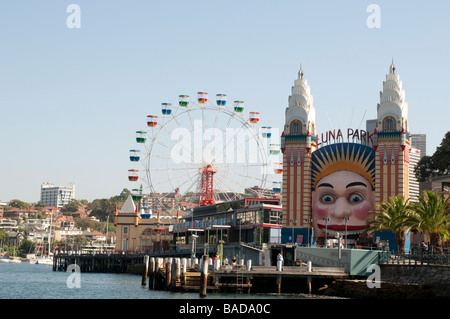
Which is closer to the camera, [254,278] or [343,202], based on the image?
[254,278]

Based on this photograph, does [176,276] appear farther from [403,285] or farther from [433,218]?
[433,218]

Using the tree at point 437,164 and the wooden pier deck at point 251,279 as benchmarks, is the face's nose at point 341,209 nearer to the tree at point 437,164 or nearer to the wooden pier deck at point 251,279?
the wooden pier deck at point 251,279

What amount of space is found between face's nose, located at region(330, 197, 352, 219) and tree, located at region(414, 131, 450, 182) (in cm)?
2709

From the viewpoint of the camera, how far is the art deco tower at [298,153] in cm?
9538

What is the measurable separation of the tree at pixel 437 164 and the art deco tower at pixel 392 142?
21.3m

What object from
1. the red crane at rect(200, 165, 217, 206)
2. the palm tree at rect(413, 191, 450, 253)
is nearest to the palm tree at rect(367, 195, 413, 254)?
the palm tree at rect(413, 191, 450, 253)

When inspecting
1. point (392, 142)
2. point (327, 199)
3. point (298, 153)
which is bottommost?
point (327, 199)

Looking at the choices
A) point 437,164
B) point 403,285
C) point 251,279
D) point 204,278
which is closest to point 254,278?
point 251,279

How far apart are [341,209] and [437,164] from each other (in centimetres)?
2923

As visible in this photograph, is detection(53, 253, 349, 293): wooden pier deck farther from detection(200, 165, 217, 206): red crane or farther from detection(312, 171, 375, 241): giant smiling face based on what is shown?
detection(200, 165, 217, 206): red crane

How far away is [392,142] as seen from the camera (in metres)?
91.6

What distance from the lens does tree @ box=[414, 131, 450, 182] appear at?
112125 mm

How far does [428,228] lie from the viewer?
7125 cm
